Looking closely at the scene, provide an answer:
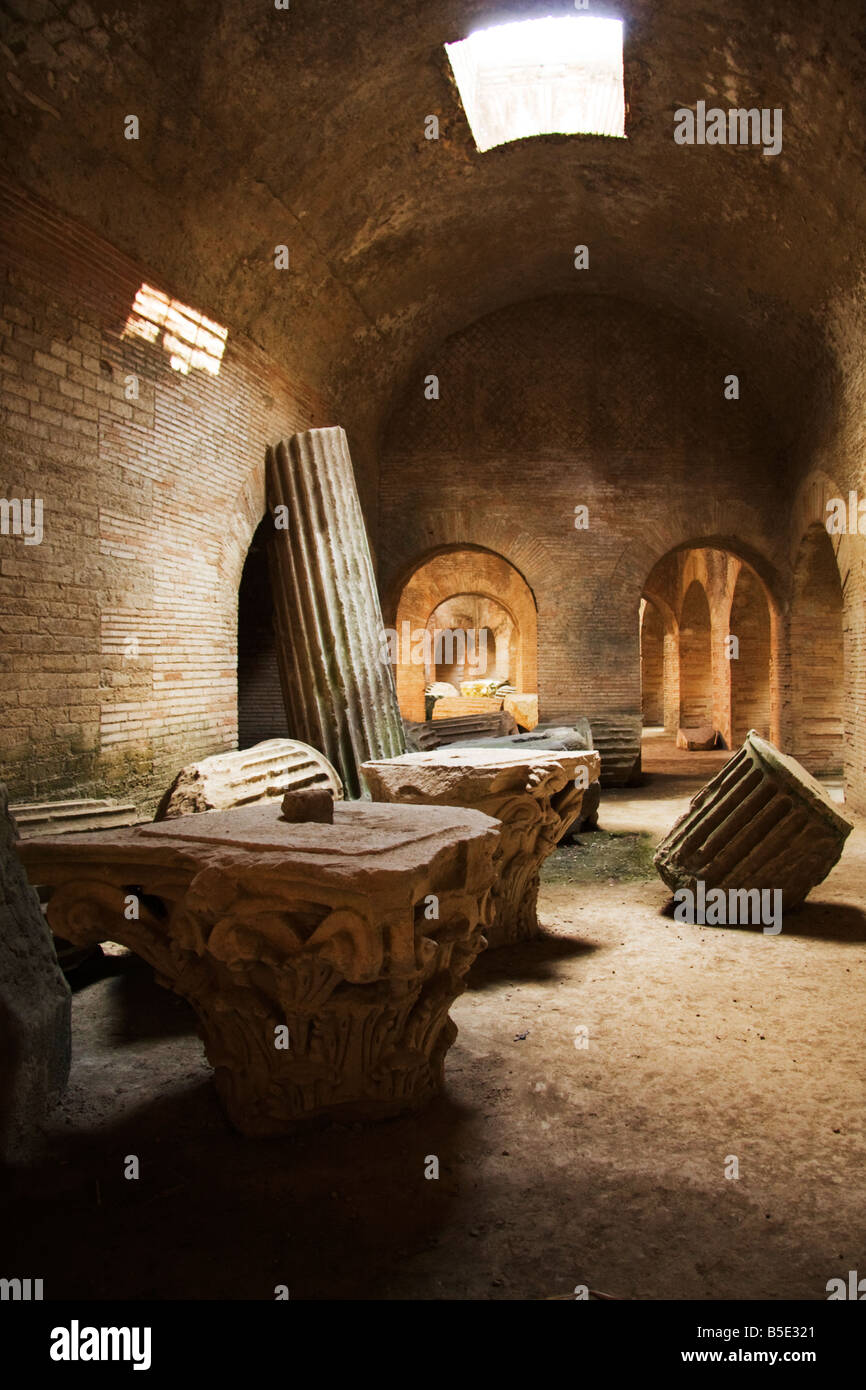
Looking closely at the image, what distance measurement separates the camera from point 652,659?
22078mm

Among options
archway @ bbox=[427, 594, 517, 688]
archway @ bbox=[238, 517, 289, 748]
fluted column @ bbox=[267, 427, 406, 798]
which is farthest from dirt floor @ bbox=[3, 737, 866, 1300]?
archway @ bbox=[427, 594, 517, 688]

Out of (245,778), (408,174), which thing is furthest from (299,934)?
(408,174)

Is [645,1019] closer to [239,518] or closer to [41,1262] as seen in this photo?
[41,1262]

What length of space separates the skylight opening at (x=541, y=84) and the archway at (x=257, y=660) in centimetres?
556

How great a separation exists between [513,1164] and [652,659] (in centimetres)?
2029

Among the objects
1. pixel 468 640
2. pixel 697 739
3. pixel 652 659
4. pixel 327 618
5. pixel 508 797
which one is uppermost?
pixel 468 640

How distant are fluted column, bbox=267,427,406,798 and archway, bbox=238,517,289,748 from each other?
8.43 ft

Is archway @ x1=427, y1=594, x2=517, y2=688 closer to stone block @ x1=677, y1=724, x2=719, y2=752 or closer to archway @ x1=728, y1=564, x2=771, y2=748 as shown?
stone block @ x1=677, y1=724, x2=719, y2=752

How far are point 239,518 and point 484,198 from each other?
4508 millimetres

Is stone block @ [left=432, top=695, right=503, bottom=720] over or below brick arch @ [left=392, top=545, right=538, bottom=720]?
below

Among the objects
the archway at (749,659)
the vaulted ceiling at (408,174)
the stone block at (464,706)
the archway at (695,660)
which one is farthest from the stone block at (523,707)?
the vaulted ceiling at (408,174)

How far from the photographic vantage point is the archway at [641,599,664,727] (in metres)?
21.8

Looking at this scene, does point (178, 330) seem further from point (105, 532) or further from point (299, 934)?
point (299, 934)

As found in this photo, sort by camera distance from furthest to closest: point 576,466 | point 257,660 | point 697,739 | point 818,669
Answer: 1. point 697,739
2. point 576,466
3. point 818,669
4. point 257,660
